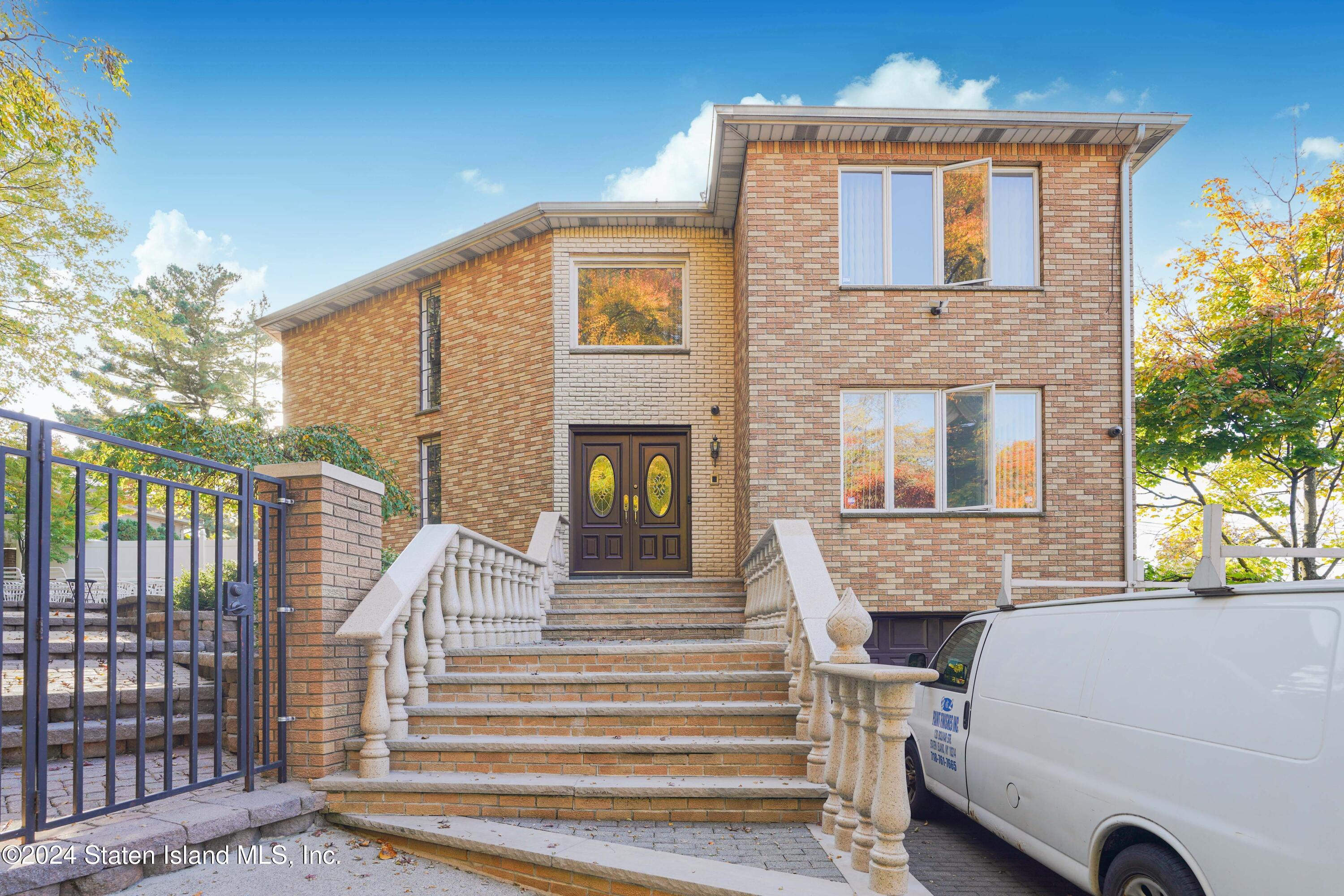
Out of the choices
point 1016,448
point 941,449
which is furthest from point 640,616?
point 1016,448

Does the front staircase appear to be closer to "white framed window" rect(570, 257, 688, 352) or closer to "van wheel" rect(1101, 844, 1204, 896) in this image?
"van wheel" rect(1101, 844, 1204, 896)

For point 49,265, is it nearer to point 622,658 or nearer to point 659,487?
point 659,487

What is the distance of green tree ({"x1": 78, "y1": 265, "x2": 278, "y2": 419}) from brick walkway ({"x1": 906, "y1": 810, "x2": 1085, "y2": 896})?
93.9 feet

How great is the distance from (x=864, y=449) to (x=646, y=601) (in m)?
3.28

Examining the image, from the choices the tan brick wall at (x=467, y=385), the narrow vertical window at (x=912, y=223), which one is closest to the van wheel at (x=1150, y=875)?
the narrow vertical window at (x=912, y=223)

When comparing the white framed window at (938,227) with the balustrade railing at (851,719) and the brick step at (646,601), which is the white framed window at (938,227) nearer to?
the brick step at (646,601)

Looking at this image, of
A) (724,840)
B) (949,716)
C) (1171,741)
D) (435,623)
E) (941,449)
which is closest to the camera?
(1171,741)

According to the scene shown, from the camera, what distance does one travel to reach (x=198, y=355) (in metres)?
29.3

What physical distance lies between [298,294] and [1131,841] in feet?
53.8

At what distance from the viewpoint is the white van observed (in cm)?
264

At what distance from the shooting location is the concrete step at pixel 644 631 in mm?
8492

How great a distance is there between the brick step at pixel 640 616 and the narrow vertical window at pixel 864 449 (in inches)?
85.4

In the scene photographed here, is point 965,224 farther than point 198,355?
→ No

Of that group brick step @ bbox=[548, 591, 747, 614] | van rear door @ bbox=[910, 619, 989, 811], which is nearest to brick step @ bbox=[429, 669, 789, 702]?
van rear door @ bbox=[910, 619, 989, 811]
